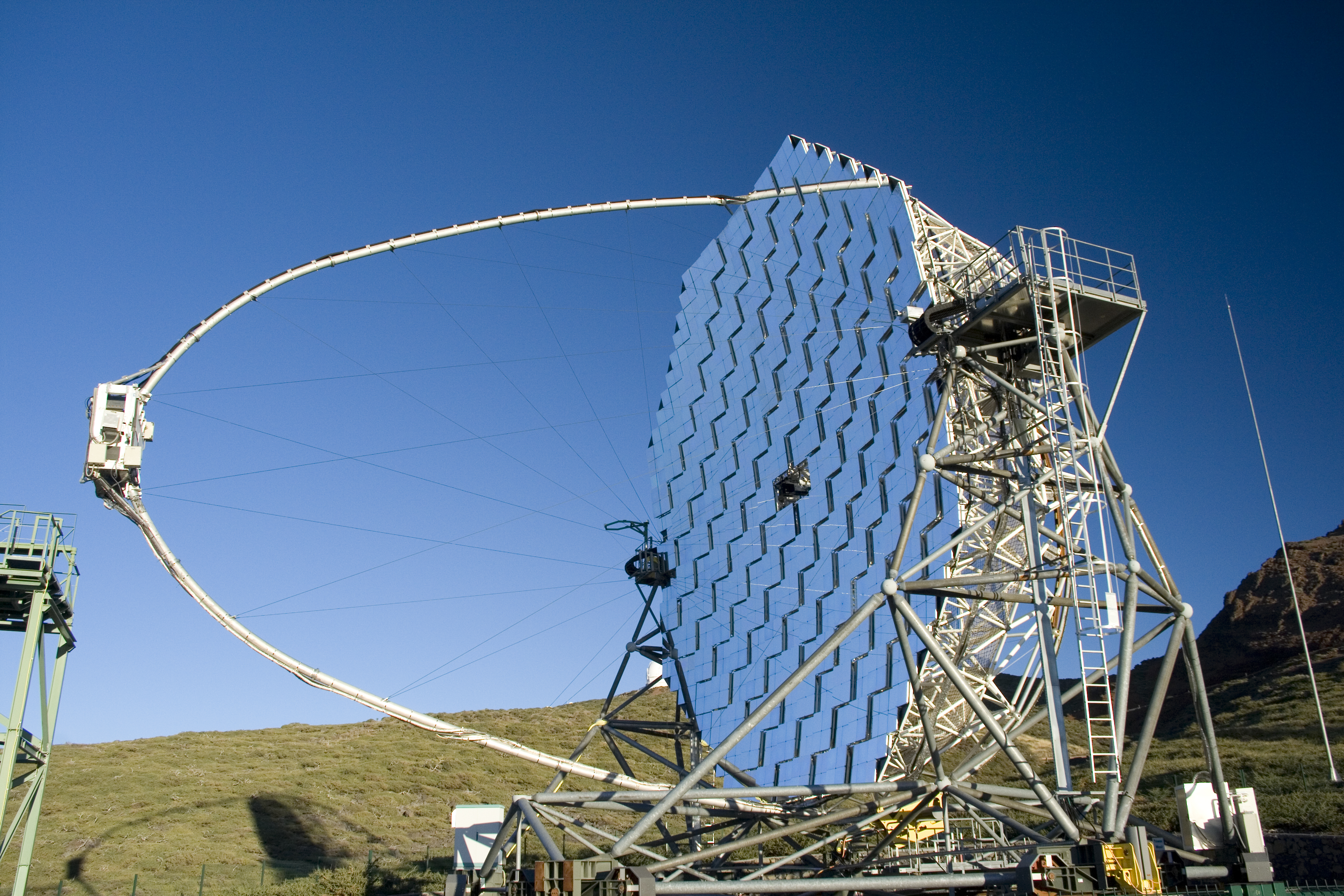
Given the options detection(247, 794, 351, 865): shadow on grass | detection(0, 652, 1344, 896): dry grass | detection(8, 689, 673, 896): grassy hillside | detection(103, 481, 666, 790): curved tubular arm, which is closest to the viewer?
detection(103, 481, 666, 790): curved tubular arm

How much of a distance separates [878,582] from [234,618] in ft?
43.3

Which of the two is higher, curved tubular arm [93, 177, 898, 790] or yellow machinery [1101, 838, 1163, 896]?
curved tubular arm [93, 177, 898, 790]

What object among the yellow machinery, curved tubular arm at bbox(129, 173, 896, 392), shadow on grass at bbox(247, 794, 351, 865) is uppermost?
curved tubular arm at bbox(129, 173, 896, 392)

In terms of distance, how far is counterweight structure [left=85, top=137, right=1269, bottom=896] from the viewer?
1814 cm

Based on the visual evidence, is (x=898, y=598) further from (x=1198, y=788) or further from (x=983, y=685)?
(x=1198, y=788)

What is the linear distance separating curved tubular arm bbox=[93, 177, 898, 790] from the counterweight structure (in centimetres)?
7

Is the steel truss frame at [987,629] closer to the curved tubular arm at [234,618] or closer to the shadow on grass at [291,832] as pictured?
the curved tubular arm at [234,618]

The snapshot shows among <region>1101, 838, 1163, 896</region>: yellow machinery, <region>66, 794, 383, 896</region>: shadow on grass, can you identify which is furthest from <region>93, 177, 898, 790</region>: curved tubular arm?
<region>66, 794, 383, 896</region>: shadow on grass

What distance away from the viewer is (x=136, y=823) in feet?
137

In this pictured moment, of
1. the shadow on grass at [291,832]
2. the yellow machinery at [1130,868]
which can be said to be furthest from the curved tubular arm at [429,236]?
the shadow on grass at [291,832]

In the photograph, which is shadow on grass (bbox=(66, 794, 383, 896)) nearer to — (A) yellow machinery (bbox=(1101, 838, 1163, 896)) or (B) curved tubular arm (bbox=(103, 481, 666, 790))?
(B) curved tubular arm (bbox=(103, 481, 666, 790))

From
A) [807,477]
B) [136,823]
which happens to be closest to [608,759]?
[136,823]

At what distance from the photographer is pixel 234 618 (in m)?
22.4

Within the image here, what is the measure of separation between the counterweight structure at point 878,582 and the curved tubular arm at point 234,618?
0.07 metres
